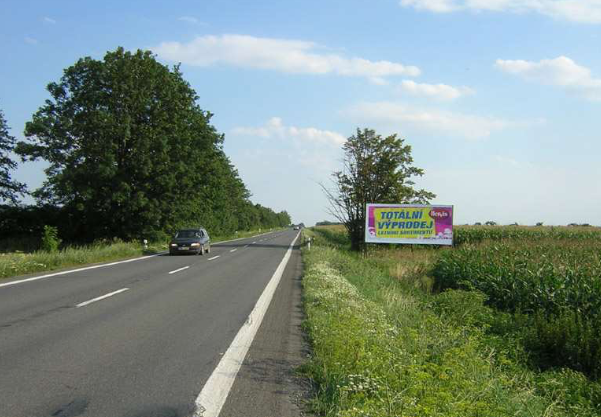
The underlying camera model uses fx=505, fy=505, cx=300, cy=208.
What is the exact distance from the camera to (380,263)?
79.6 feet

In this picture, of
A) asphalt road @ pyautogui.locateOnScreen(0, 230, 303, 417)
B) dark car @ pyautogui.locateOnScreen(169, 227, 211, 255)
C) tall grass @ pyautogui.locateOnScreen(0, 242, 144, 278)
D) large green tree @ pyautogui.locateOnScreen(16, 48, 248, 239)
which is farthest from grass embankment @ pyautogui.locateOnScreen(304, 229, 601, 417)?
large green tree @ pyautogui.locateOnScreen(16, 48, 248, 239)

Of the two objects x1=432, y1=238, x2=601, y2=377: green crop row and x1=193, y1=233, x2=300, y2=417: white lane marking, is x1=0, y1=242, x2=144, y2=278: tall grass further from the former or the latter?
x1=432, y1=238, x2=601, y2=377: green crop row

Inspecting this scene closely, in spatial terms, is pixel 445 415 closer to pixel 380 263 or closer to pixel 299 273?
pixel 299 273

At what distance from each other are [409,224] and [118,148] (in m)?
20.5

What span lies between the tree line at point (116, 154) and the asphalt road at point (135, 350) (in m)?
22.0

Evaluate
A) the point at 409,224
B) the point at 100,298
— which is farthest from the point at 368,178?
the point at 100,298

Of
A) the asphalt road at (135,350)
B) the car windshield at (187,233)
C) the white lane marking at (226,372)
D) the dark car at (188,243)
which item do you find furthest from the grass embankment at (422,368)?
the car windshield at (187,233)

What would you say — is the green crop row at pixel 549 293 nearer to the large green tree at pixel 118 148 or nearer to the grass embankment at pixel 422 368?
the grass embankment at pixel 422 368

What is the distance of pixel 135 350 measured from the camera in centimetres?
673

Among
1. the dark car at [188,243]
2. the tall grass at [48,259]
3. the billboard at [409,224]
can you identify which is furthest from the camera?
the billboard at [409,224]

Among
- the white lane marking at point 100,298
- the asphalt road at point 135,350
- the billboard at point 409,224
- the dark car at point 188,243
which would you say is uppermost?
the billboard at point 409,224

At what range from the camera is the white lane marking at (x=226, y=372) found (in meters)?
4.70

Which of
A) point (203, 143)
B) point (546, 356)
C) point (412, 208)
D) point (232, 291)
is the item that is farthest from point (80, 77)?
point (546, 356)

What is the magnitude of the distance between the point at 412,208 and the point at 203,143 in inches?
723
